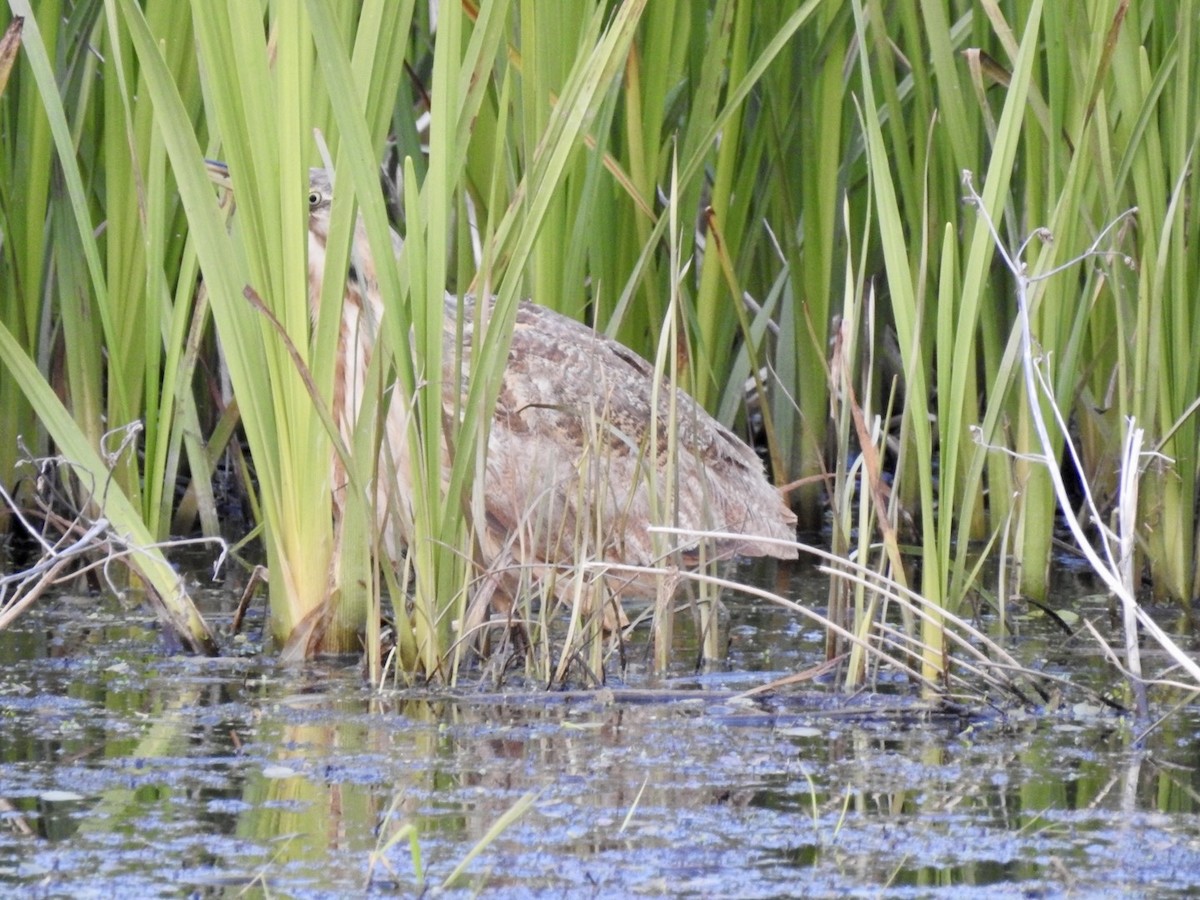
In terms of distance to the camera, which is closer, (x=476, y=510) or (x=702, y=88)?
(x=476, y=510)

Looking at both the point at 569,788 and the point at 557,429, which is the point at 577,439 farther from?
the point at 569,788

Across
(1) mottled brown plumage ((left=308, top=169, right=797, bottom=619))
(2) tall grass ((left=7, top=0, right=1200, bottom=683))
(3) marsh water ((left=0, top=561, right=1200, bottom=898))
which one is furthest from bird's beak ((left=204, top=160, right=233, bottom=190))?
(3) marsh water ((left=0, top=561, right=1200, bottom=898))

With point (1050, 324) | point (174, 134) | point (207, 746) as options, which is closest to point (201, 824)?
point (207, 746)

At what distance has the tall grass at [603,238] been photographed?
10.9ft

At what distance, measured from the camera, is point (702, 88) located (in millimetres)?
4551

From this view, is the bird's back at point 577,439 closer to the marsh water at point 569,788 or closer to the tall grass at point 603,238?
the tall grass at point 603,238

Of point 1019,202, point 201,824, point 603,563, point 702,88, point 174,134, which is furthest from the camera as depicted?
point 1019,202

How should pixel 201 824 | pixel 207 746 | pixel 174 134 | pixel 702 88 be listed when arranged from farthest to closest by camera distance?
pixel 702 88
pixel 174 134
pixel 207 746
pixel 201 824

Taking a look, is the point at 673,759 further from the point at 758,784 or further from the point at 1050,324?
the point at 1050,324

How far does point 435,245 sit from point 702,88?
1.51m

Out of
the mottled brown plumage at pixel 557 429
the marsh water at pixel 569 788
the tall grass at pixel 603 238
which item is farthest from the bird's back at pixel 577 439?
the marsh water at pixel 569 788

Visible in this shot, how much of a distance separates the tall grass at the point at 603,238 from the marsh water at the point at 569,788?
0.88 feet

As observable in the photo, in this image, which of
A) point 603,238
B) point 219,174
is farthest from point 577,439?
point 219,174

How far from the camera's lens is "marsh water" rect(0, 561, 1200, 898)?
2287mm
